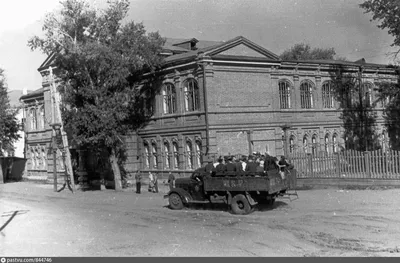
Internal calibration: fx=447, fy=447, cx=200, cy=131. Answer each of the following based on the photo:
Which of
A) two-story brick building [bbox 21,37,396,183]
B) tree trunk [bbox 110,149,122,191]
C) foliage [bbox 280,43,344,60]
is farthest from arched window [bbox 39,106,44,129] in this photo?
foliage [bbox 280,43,344,60]

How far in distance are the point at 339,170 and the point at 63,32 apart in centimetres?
1775

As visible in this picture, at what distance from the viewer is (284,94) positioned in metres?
32.3

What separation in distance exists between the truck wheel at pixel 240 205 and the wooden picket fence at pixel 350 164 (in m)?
7.91

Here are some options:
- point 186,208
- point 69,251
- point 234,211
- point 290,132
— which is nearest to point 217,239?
point 69,251

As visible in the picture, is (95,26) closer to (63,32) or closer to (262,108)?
(63,32)

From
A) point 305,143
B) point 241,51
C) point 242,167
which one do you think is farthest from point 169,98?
point 242,167

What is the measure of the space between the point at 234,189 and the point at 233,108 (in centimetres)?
1222

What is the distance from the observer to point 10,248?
37.6 feet

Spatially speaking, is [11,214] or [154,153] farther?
[154,153]

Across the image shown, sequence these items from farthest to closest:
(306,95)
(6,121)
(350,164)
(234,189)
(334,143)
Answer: (6,121), (334,143), (306,95), (350,164), (234,189)

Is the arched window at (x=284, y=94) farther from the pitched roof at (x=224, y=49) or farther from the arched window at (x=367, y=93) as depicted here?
the arched window at (x=367, y=93)

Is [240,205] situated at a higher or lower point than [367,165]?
lower

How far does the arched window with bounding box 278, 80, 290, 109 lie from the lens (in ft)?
105

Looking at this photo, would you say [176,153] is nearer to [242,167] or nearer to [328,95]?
[242,167]
